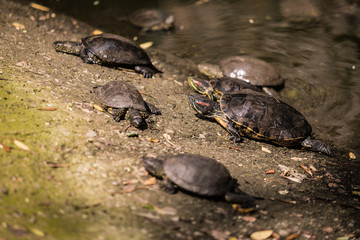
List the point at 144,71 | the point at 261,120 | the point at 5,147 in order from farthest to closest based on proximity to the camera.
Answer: the point at 144,71
the point at 261,120
the point at 5,147

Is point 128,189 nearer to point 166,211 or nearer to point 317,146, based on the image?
point 166,211

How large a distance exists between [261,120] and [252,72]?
242cm

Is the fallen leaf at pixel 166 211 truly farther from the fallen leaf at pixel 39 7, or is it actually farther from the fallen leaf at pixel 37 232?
the fallen leaf at pixel 39 7

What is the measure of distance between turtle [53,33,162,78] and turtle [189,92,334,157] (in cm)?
175

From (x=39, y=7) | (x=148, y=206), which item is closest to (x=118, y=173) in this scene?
(x=148, y=206)

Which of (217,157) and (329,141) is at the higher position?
(217,157)

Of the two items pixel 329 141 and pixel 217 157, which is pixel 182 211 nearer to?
pixel 217 157

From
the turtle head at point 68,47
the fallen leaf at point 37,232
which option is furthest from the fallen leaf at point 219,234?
the turtle head at point 68,47

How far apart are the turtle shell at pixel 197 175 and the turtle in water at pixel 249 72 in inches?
162

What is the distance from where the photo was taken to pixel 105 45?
19.2ft

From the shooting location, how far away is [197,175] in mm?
3078

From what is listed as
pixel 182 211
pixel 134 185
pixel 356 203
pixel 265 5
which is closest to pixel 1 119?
pixel 134 185

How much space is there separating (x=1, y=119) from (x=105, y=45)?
2893mm

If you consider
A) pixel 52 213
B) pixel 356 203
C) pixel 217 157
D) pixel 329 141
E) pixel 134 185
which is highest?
pixel 52 213
